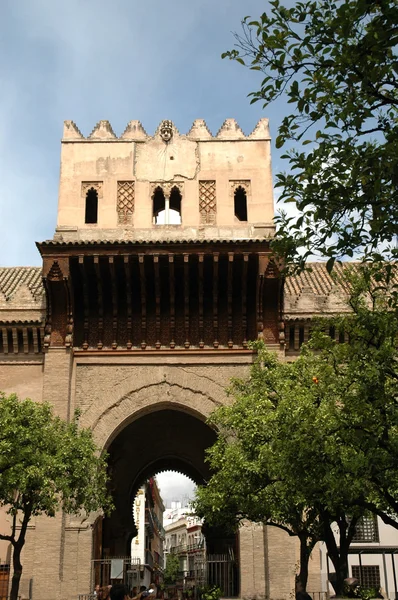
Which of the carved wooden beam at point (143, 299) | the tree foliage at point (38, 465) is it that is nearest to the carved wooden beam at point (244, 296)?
the carved wooden beam at point (143, 299)

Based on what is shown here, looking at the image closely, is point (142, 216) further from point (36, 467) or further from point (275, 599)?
point (275, 599)

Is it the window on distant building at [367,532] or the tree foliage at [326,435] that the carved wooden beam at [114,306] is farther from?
the window on distant building at [367,532]

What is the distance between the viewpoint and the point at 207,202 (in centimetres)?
2005

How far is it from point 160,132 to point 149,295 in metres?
5.08

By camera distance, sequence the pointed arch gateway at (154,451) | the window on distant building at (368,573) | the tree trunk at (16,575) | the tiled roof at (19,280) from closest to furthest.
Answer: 1. the tree trunk at (16,575)
2. the pointed arch gateway at (154,451)
3. the window on distant building at (368,573)
4. the tiled roof at (19,280)

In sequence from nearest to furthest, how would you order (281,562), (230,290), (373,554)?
(281,562) → (230,290) → (373,554)

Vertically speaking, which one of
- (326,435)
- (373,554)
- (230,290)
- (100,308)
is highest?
(230,290)

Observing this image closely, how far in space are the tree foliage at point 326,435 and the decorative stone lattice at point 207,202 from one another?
6.39 metres

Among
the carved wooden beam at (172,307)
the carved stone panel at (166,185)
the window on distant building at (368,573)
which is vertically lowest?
the window on distant building at (368,573)

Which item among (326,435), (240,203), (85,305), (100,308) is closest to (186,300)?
(100,308)

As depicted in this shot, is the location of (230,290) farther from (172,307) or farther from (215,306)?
(172,307)

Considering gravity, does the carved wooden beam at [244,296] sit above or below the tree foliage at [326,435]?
above

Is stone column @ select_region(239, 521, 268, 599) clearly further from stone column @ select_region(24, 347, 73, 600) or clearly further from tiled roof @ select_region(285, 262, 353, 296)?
tiled roof @ select_region(285, 262, 353, 296)

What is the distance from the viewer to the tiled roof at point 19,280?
19.8 meters
